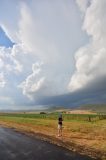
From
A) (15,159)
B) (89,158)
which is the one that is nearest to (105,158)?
(89,158)

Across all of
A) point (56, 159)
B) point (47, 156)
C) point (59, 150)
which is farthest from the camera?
point (59, 150)

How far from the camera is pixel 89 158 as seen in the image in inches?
848

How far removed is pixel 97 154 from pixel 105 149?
117 inches

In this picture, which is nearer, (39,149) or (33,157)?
(33,157)

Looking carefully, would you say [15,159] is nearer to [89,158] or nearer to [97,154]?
[89,158]

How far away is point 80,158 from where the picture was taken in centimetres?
2138

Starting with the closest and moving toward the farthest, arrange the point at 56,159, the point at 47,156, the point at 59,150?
the point at 56,159
the point at 47,156
the point at 59,150

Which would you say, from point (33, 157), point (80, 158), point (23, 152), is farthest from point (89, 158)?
point (23, 152)

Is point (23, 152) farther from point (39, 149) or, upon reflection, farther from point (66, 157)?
point (66, 157)

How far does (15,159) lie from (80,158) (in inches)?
178

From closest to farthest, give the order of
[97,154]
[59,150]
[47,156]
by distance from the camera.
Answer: [47,156] → [97,154] → [59,150]

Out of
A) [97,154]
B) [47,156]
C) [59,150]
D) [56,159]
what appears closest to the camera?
[56,159]

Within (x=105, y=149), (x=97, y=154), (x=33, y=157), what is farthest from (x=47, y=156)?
(x=105, y=149)

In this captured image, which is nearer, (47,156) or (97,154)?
(47,156)
